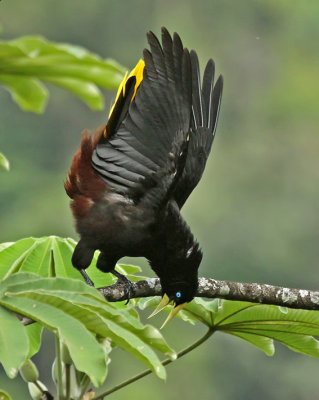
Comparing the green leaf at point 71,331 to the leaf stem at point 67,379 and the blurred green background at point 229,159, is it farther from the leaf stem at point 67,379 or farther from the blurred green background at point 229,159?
the blurred green background at point 229,159

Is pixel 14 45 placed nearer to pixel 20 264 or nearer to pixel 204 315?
pixel 20 264

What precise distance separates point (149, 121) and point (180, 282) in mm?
480

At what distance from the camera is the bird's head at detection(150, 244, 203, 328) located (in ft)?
7.89

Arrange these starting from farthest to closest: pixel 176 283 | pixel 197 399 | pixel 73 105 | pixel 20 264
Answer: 1. pixel 73 105
2. pixel 197 399
3. pixel 176 283
4. pixel 20 264

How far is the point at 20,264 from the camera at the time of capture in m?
2.12

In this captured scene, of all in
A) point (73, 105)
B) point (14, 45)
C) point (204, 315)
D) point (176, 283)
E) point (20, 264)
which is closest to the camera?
point (14, 45)

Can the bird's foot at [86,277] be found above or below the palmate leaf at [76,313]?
below

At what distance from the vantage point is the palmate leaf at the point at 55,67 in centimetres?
168

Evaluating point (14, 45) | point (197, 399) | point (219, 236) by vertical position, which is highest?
point (14, 45)

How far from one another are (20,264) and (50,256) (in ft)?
0.39

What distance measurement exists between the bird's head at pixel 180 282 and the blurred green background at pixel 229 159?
8409 mm

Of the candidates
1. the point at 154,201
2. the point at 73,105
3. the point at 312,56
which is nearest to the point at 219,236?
the point at 73,105

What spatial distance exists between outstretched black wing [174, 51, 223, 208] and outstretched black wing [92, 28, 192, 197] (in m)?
0.48

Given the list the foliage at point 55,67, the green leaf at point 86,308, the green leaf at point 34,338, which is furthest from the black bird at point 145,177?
the green leaf at point 86,308
